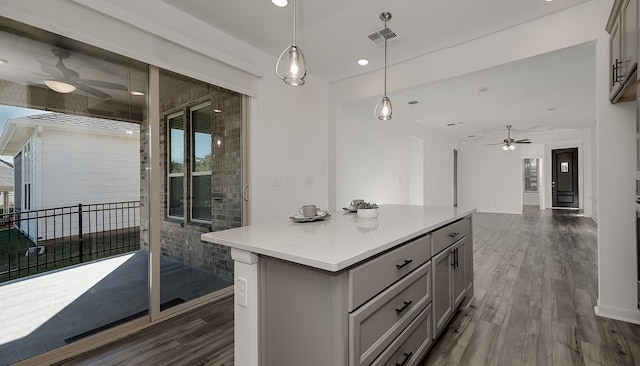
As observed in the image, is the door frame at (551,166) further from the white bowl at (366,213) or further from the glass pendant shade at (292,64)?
the glass pendant shade at (292,64)

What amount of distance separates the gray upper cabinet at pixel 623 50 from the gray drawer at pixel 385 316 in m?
1.85

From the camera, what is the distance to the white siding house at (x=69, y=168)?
5.97 ft

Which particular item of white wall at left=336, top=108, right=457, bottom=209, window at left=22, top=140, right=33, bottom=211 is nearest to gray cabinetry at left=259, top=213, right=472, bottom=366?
window at left=22, top=140, right=33, bottom=211

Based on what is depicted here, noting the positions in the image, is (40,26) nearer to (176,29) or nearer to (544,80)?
(176,29)

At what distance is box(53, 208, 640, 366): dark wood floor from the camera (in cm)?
184

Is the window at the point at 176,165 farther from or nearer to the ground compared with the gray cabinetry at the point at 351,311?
farther from the ground

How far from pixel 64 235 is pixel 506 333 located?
3.25 metres

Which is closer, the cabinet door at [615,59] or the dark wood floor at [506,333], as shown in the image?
the dark wood floor at [506,333]

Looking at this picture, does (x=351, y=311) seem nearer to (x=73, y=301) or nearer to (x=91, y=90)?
(x=73, y=301)

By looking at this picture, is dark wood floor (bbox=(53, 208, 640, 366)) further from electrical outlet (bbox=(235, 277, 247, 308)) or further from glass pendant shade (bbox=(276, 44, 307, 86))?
glass pendant shade (bbox=(276, 44, 307, 86))

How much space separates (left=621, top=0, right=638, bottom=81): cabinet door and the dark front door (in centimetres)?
1035

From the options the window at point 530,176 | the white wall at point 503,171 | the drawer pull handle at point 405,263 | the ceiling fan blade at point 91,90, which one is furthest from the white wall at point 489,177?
the ceiling fan blade at point 91,90

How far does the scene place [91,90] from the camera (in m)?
2.11

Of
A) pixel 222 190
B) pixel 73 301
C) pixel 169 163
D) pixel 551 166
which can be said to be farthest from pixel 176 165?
pixel 551 166
